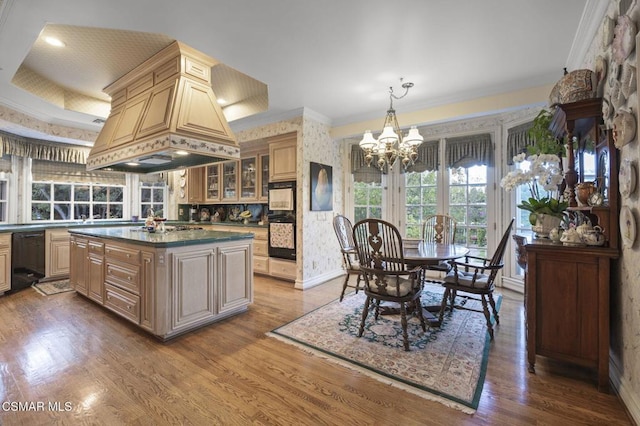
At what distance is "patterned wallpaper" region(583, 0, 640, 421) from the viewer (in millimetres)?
1527

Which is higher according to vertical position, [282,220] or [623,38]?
[623,38]

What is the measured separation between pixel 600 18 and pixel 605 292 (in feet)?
6.21

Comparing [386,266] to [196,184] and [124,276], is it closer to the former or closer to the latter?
[124,276]

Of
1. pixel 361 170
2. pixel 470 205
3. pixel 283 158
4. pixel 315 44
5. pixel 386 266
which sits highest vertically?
pixel 315 44

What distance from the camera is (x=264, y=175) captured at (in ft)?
16.6

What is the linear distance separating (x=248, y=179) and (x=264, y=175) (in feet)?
1.44

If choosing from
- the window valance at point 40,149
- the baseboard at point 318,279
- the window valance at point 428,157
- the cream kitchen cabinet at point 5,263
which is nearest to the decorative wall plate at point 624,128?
the window valance at point 428,157

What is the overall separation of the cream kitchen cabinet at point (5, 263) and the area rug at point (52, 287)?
0.32 metres

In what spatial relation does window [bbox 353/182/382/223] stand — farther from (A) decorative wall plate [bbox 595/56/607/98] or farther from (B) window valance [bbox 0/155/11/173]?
(B) window valance [bbox 0/155/11/173]

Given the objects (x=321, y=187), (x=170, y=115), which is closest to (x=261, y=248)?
(x=321, y=187)

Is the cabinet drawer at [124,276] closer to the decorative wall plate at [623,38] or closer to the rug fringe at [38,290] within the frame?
the rug fringe at [38,290]

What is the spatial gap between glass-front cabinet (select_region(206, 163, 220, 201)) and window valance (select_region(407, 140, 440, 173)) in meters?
3.82

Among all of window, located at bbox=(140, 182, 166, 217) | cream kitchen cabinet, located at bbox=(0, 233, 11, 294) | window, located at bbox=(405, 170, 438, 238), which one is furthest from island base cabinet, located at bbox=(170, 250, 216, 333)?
window, located at bbox=(140, 182, 166, 217)

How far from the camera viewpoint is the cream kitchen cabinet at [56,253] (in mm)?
4270
